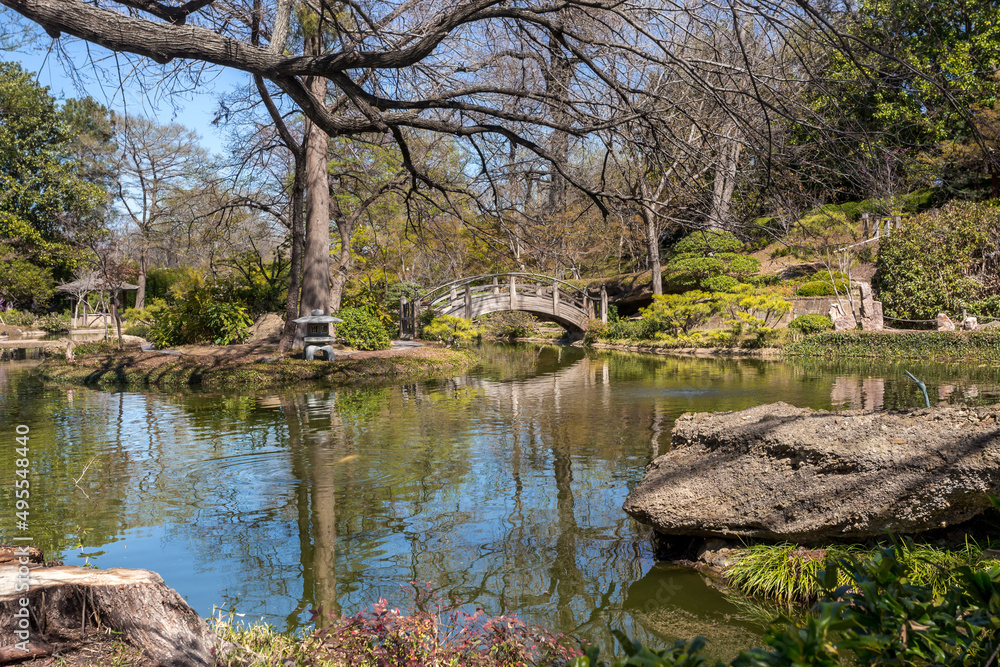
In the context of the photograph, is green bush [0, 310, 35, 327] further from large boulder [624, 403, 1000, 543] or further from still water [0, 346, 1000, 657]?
large boulder [624, 403, 1000, 543]

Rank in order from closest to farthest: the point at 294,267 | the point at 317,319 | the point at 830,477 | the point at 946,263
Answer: the point at 830,477 → the point at 317,319 → the point at 294,267 → the point at 946,263

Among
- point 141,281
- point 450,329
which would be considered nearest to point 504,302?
point 450,329

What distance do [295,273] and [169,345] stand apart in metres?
5.34

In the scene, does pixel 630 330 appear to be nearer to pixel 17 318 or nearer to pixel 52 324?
pixel 52 324

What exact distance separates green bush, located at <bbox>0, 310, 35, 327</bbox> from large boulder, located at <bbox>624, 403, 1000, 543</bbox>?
34939 mm

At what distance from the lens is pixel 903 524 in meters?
4.36

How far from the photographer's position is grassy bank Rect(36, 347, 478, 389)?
1520cm

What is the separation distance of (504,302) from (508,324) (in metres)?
4.69

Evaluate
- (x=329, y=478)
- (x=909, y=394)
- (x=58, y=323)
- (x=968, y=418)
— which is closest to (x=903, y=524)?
(x=968, y=418)

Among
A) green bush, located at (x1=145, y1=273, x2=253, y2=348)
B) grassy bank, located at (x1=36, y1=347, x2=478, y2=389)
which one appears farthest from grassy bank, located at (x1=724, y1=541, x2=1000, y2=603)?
green bush, located at (x1=145, y1=273, x2=253, y2=348)

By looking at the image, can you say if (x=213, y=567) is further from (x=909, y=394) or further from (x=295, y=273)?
(x=295, y=273)

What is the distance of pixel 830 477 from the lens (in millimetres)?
4613

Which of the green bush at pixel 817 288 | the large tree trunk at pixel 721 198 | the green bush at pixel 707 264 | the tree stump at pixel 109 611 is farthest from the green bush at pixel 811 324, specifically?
the tree stump at pixel 109 611

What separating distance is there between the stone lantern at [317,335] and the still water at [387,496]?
3.02m
